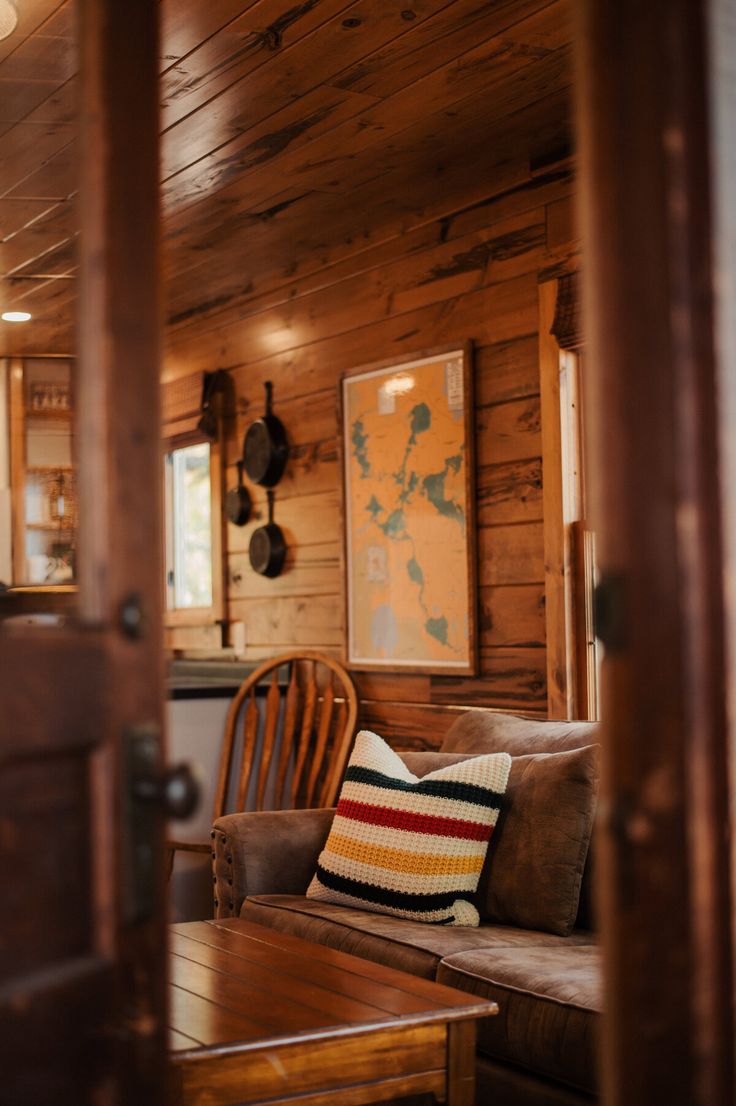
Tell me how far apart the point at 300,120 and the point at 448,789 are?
168 centimetres

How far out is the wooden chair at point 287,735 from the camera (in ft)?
13.4

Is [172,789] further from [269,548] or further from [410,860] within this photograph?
[269,548]

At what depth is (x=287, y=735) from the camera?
4.20 m

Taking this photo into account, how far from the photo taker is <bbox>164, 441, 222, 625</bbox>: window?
4969mm

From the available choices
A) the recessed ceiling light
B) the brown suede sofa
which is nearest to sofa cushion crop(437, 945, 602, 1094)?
the brown suede sofa

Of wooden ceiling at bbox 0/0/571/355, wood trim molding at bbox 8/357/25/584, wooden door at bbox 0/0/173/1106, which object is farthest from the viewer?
wood trim molding at bbox 8/357/25/584

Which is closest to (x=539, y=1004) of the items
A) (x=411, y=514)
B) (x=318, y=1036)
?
(x=318, y=1036)

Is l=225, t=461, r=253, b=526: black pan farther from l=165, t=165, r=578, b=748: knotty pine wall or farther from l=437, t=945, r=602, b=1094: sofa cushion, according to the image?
l=437, t=945, r=602, b=1094: sofa cushion

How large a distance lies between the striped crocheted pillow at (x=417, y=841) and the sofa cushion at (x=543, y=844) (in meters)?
0.06

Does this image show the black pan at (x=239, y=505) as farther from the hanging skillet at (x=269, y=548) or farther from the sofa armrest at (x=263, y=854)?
the sofa armrest at (x=263, y=854)

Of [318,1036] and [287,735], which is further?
[287,735]

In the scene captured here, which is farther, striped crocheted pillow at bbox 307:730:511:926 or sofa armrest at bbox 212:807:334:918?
sofa armrest at bbox 212:807:334:918

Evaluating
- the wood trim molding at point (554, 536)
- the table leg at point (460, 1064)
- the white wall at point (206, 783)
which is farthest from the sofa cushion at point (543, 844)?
the white wall at point (206, 783)

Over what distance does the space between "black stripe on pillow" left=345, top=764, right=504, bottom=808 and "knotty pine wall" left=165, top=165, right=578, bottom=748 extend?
1.87 feet
